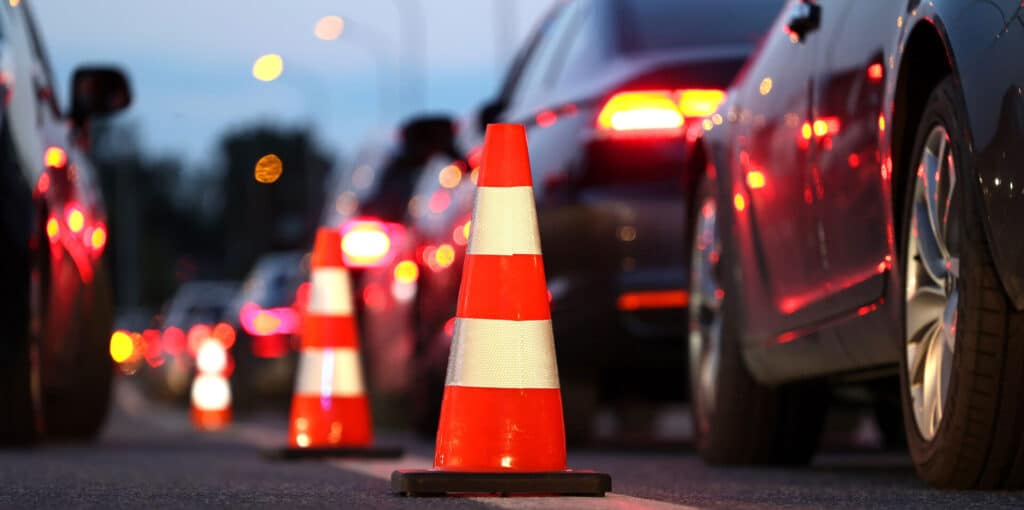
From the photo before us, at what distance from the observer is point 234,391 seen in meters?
22.5

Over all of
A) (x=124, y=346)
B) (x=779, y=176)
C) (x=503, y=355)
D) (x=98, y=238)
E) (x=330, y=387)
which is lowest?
(x=503, y=355)

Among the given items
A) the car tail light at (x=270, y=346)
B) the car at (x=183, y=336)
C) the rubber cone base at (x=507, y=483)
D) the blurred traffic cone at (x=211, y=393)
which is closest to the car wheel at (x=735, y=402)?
the rubber cone base at (x=507, y=483)

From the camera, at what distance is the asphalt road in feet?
17.3

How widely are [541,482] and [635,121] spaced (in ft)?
10.5

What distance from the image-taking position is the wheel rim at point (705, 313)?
25.2 ft

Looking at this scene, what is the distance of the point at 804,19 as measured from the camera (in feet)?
21.3

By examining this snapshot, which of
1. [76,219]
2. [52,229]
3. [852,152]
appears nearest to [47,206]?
[52,229]

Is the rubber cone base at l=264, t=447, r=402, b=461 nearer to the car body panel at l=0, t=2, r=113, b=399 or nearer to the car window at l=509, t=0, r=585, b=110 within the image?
the car body panel at l=0, t=2, r=113, b=399

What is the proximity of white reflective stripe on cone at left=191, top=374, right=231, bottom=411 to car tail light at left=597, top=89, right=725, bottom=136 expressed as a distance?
30.8ft

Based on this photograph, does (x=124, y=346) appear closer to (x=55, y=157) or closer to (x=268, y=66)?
(x=268, y=66)

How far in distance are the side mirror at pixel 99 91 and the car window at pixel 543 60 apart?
1.70m

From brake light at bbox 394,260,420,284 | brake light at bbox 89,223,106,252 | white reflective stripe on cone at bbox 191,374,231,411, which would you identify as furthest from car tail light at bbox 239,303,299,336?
brake light at bbox 89,223,106,252

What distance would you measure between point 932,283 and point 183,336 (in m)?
26.0

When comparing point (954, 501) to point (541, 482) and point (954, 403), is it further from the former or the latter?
point (541, 482)
